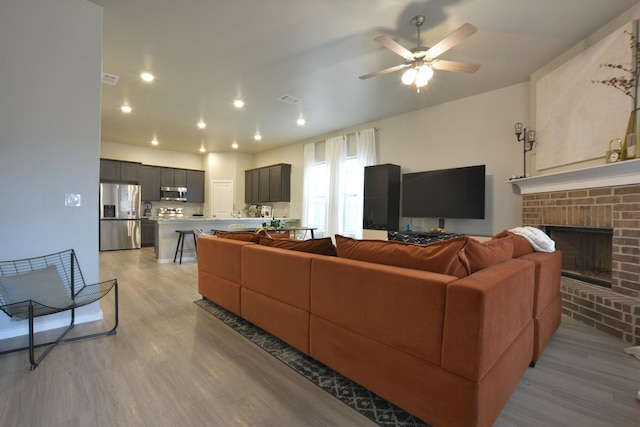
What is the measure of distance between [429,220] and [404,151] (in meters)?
1.35

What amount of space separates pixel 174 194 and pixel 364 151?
5.89 meters

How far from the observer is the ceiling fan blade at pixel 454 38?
219 centimetres

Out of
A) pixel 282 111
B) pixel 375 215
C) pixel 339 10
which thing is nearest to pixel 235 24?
pixel 339 10

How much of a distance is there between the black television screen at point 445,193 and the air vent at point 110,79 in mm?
4644

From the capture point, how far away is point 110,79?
12.9ft

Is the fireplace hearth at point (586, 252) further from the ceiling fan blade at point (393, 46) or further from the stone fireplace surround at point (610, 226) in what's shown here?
the ceiling fan blade at point (393, 46)

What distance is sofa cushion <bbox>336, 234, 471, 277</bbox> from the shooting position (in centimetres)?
144

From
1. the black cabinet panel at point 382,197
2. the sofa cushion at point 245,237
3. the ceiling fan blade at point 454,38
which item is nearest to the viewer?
the ceiling fan blade at point 454,38

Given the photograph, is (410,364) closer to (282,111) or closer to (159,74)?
(159,74)

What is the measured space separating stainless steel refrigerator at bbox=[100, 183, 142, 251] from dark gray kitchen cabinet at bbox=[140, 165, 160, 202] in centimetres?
52

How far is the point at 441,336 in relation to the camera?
125 cm

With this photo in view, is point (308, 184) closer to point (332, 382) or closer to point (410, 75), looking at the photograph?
point (410, 75)

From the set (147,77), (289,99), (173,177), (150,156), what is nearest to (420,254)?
(289,99)

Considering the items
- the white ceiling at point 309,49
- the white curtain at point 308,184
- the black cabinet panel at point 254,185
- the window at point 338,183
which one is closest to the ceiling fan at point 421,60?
the white ceiling at point 309,49
